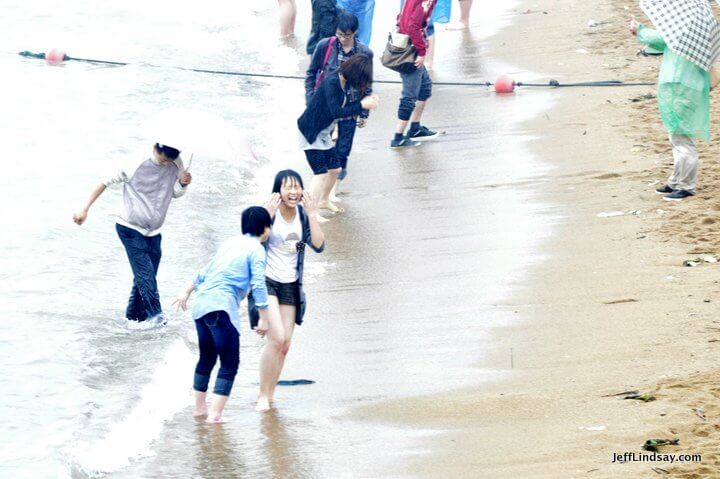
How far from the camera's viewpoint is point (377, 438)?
649 centimetres

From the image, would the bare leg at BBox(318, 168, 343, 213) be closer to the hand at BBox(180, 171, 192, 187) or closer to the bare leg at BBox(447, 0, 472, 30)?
the hand at BBox(180, 171, 192, 187)

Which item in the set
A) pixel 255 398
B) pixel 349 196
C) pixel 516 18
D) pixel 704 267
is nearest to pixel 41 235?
pixel 349 196

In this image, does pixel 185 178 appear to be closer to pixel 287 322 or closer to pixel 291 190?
pixel 291 190

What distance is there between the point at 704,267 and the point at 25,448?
452 centimetres

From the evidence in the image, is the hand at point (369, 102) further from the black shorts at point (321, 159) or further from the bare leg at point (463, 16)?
the bare leg at point (463, 16)

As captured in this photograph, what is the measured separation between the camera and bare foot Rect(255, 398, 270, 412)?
7.11m

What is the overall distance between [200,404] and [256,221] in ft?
3.67

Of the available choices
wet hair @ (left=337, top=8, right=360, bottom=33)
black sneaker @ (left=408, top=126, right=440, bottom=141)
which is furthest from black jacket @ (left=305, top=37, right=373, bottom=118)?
black sneaker @ (left=408, top=126, right=440, bottom=141)

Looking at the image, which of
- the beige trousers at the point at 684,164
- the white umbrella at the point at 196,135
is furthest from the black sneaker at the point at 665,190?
the white umbrella at the point at 196,135

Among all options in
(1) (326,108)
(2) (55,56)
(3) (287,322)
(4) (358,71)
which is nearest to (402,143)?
(1) (326,108)

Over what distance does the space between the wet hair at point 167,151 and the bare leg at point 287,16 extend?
36.3ft

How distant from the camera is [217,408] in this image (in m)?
6.92

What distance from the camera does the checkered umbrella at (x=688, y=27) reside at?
9.70 meters

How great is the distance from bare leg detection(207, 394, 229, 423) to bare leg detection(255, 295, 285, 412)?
27 centimetres
